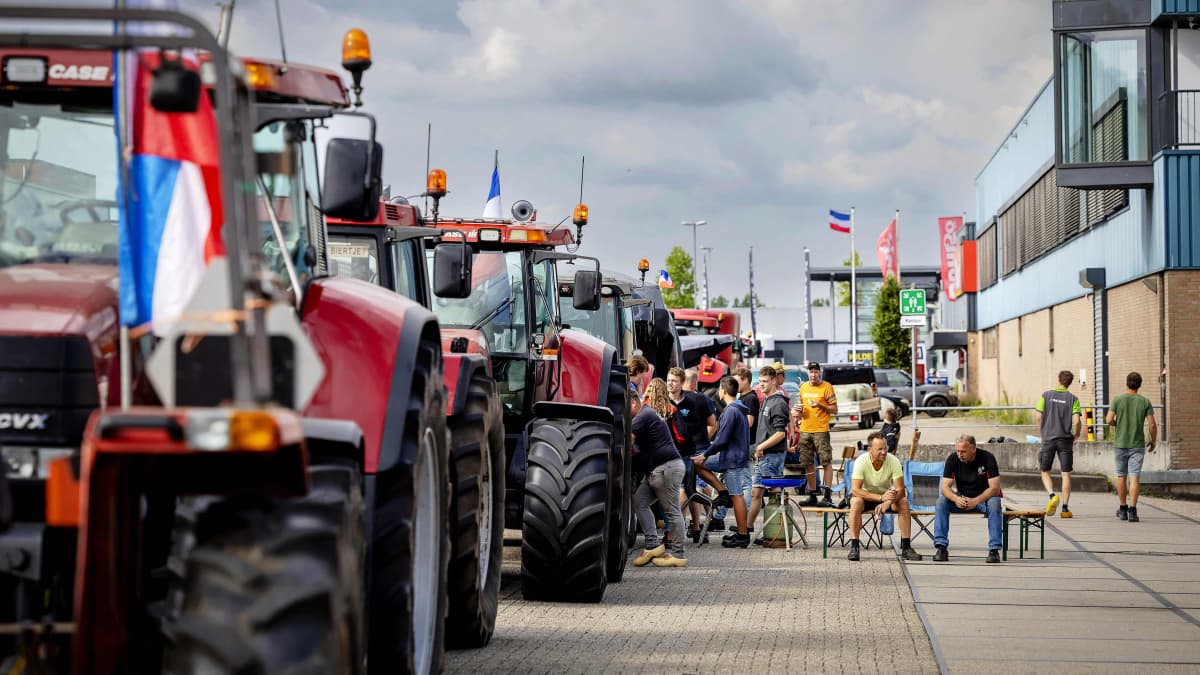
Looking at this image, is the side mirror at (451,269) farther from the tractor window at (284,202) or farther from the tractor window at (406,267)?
the tractor window at (284,202)

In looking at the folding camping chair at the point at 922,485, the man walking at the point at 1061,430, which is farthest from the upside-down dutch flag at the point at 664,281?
the folding camping chair at the point at 922,485

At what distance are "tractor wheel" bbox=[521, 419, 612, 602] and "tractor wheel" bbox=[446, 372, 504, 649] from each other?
1.66 metres

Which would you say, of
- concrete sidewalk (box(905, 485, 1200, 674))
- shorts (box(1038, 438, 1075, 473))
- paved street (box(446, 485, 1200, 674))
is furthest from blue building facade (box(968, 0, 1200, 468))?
paved street (box(446, 485, 1200, 674))

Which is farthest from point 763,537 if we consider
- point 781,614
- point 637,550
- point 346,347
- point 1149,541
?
point 346,347

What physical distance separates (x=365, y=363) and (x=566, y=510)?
16.4 ft

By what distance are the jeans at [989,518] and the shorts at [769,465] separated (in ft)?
8.05

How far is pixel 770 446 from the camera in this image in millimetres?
17641

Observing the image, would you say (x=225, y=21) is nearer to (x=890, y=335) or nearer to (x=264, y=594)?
(x=264, y=594)

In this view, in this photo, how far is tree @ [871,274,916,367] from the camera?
257 feet

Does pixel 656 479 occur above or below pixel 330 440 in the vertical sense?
below

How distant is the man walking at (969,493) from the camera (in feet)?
49.4

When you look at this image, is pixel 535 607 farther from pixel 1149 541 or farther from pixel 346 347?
pixel 1149 541

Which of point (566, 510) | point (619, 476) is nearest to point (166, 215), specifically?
point (566, 510)

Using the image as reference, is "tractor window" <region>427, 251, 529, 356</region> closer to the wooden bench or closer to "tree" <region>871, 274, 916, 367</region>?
the wooden bench
